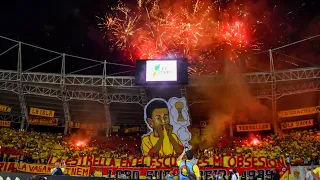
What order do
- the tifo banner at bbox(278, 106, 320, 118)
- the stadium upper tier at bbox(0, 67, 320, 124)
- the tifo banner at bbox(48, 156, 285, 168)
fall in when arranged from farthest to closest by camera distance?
the tifo banner at bbox(278, 106, 320, 118) < the stadium upper tier at bbox(0, 67, 320, 124) < the tifo banner at bbox(48, 156, 285, 168)

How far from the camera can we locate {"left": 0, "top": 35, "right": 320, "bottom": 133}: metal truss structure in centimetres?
3050

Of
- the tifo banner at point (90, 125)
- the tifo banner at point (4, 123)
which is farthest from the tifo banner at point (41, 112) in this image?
the tifo banner at point (4, 123)

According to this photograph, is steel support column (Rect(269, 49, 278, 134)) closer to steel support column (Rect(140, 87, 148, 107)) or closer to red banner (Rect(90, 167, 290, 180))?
red banner (Rect(90, 167, 290, 180))

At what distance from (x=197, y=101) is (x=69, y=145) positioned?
1341 centimetres

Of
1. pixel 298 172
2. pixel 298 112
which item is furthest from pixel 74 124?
pixel 298 172

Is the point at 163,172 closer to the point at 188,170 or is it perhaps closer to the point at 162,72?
the point at 162,72

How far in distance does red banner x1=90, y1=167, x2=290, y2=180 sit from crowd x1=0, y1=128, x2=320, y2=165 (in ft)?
12.8

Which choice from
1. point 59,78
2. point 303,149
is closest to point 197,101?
point 303,149

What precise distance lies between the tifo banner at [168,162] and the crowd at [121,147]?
4.56 feet

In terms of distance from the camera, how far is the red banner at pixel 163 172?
2396 centimetres

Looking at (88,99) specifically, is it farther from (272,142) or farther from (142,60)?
(272,142)

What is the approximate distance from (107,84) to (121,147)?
6984 millimetres

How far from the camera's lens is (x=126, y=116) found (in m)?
37.2

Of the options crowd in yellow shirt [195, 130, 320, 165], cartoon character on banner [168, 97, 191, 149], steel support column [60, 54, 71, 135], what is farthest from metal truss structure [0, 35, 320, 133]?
crowd in yellow shirt [195, 130, 320, 165]
